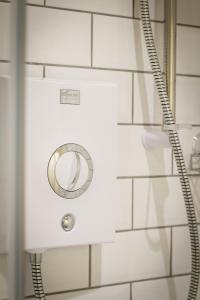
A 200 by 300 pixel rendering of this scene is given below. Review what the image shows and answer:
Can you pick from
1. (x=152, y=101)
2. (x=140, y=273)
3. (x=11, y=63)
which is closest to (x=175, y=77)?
(x=152, y=101)

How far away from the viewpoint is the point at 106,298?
2.88 ft

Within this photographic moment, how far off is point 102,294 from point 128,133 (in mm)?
366

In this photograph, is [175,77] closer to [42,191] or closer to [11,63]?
[42,191]

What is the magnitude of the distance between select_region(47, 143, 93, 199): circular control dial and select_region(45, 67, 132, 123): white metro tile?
171 millimetres

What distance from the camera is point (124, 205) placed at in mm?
893

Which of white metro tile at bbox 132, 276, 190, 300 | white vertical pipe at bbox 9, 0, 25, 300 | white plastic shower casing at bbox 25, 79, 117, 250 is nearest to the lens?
white vertical pipe at bbox 9, 0, 25, 300

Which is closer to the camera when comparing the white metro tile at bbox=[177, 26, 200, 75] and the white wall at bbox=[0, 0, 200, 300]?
the white wall at bbox=[0, 0, 200, 300]

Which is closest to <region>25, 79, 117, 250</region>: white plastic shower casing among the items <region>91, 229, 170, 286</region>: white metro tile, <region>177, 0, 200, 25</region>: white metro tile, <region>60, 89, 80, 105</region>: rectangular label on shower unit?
<region>60, 89, 80, 105</region>: rectangular label on shower unit

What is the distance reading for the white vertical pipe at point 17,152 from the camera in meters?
0.28

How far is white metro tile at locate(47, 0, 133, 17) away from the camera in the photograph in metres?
0.83

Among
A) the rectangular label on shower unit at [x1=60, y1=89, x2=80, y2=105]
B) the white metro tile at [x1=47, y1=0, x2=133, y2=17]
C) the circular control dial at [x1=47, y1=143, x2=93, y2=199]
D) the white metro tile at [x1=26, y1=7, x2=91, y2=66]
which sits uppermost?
the white metro tile at [x1=47, y1=0, x2=133, y2=17]

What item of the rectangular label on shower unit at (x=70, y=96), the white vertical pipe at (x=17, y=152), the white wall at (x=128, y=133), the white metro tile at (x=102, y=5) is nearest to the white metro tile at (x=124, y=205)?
the white wall at (x=128, y=133)

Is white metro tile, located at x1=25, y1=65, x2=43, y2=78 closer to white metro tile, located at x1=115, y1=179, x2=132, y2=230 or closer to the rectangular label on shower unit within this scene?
the rectangular label on shower unit

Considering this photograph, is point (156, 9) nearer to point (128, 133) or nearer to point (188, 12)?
point (188, 12)
